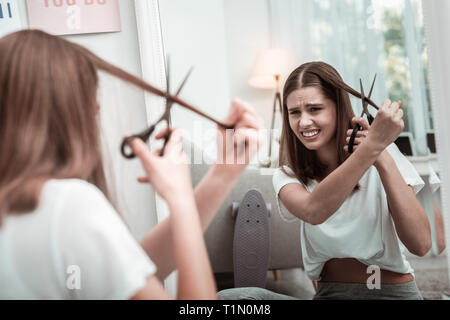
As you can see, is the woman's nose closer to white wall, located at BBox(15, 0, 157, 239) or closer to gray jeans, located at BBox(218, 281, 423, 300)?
gray jeans, located at BBox(218, 281, 423, 300)

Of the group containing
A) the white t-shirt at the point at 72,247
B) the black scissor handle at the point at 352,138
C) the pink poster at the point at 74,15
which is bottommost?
the white t-shirt at the point at 72,247

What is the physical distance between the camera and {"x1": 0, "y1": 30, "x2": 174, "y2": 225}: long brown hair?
45 cm

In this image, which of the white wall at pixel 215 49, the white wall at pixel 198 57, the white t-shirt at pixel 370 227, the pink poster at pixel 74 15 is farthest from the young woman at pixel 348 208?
the pink poster at pixel 74 15

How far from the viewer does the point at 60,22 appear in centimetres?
101

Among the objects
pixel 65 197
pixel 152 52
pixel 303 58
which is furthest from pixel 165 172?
pixel 152 52

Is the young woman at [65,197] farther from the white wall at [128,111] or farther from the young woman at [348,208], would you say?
the white wall at [128,111]

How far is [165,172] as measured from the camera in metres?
0.47

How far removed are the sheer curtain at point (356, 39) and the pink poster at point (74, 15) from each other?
449 mm

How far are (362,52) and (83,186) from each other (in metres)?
0.65

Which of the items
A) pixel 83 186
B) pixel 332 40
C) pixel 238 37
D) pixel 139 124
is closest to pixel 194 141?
pixel 139 124

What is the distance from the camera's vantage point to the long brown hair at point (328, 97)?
759 millimetres

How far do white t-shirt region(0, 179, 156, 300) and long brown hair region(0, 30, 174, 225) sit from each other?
4 cm

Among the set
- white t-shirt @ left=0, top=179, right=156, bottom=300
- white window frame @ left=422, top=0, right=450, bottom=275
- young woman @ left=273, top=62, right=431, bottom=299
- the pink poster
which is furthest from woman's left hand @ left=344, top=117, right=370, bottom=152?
the pink poster
